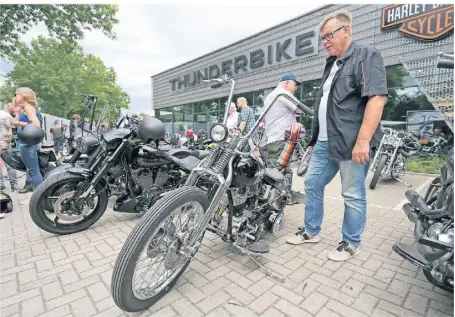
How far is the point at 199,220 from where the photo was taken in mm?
1810

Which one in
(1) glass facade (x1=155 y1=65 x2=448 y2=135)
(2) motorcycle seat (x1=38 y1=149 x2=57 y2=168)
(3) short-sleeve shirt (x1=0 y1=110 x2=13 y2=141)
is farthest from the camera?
(1) glass facade (x1=155 y1=65 x2=448 y2=135)

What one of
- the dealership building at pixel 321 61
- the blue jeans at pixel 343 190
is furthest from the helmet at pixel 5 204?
the dealership building at pixel 321 61

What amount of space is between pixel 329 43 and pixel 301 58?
313 inches

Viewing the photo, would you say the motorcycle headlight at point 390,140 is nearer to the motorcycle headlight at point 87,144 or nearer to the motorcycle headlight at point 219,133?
the motorcycle headlight at point 219,133

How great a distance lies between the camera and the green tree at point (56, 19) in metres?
9.47

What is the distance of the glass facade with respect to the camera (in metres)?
7.18

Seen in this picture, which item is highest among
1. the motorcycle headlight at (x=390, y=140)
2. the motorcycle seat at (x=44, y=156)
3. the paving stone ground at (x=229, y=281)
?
the motorcycle headlight at (x=390, y=140)

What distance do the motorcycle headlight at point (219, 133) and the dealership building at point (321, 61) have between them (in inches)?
72.9

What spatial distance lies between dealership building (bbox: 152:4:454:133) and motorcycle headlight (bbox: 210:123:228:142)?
6.08 ft

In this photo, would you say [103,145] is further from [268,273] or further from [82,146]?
[268,273]

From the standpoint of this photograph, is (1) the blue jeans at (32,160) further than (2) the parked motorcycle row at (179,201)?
Yes

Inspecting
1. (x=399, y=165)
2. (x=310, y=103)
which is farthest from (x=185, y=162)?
(x=310, y=103)

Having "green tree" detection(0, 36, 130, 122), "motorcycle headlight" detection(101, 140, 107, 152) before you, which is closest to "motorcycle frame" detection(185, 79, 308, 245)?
"motorcycle headlight" detection(101, 140, 107, 152)

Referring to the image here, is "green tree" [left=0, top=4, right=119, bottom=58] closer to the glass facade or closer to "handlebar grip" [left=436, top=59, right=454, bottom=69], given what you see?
the glass facade
